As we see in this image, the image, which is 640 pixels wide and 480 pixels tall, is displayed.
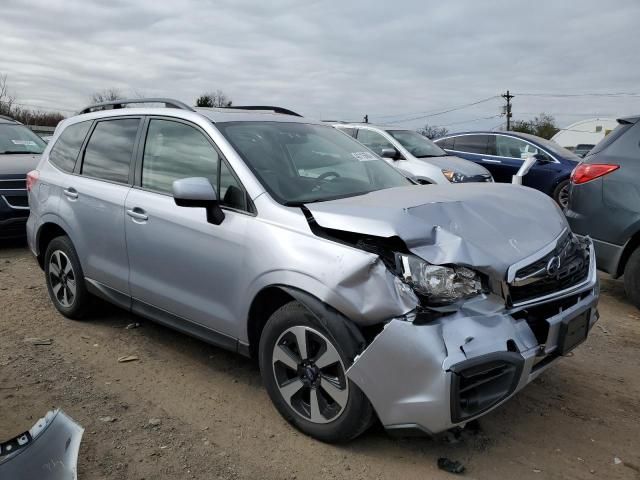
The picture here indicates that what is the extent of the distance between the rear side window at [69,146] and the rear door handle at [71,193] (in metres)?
0.22

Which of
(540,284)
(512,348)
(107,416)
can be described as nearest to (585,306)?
(540,284)

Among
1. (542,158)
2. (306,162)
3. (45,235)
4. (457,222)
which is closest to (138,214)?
(306,162)

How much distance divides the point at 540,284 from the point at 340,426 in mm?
1217

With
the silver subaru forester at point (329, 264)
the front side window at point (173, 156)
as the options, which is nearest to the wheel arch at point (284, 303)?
the silver subaru forester at point (329, 264)

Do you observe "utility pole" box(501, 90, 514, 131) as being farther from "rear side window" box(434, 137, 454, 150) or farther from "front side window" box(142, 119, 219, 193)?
"front side window" box(142, 119, 219, 193)

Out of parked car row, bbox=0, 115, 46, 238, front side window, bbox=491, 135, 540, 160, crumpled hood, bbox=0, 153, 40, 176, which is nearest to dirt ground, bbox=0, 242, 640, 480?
parked car row, bbox=0, 115, 46, 238

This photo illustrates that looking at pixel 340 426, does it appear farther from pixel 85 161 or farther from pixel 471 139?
pixel 471 139

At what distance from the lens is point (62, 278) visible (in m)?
4.71

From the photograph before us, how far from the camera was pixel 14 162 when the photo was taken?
7.80 metres

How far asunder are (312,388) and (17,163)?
6.74 metres

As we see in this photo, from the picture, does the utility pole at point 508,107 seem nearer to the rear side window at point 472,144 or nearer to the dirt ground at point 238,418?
the rear side window at point 472,144

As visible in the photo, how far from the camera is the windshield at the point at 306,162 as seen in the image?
329 cm

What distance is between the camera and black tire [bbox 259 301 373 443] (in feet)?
8.65

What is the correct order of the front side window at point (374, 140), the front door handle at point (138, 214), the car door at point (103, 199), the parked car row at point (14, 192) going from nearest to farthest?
the front door handle at point (138, 214)
the car door at point (103, 199)
the parked car row at point (14, 192)
the front side window at point (374, 140)
